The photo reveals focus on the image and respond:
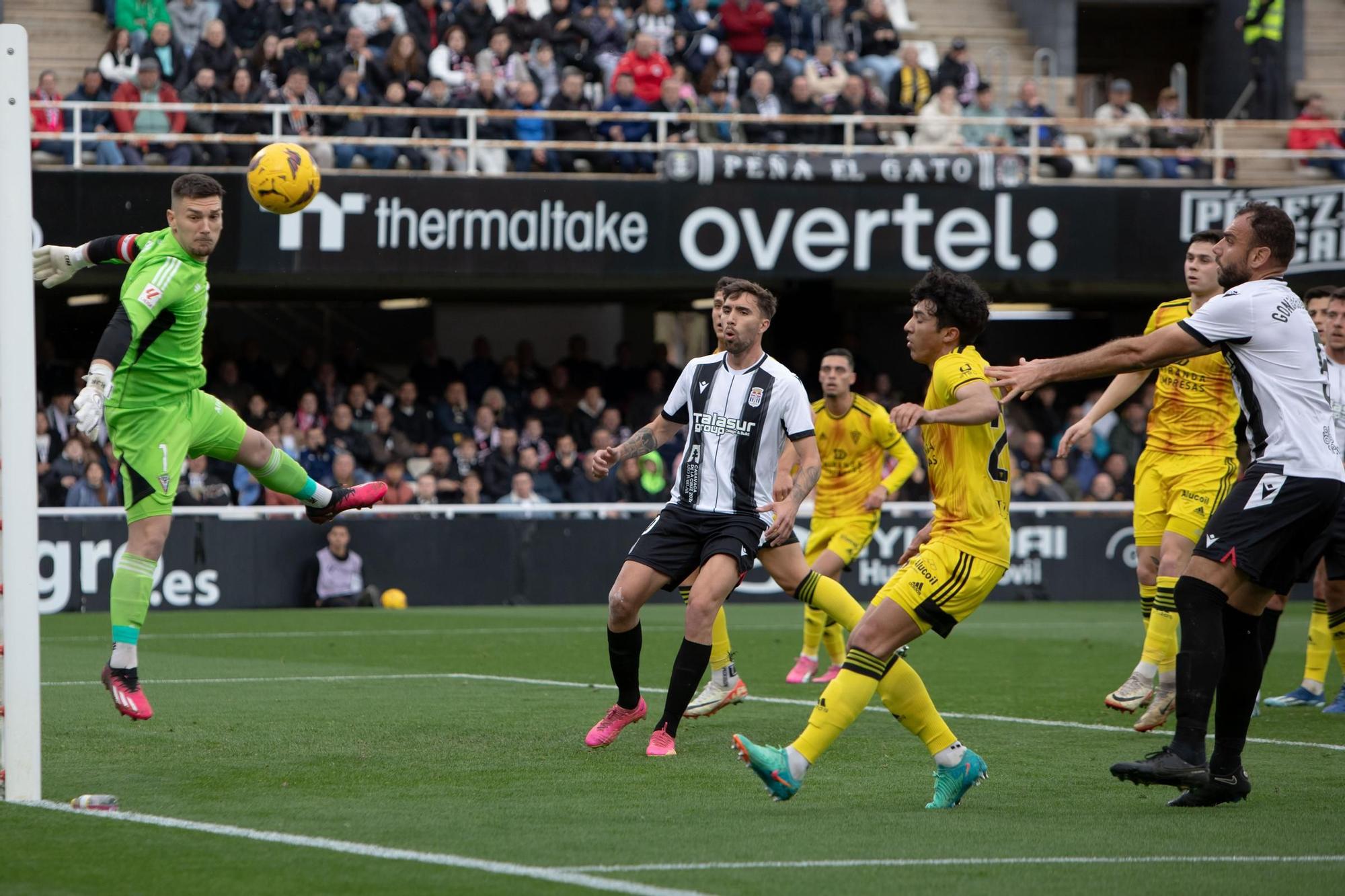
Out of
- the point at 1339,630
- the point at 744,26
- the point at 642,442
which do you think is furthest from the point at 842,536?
the point at 744,26

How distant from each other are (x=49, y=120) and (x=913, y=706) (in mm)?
16344

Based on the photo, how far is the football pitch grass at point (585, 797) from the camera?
5.41m

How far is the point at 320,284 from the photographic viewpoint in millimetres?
25281

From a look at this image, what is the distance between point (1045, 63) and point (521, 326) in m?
9.65

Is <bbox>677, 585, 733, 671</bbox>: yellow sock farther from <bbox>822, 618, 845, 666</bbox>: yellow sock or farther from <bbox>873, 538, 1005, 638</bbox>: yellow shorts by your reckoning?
<bbox>873, 538, 1005, 638</bbox>: yellow shorts

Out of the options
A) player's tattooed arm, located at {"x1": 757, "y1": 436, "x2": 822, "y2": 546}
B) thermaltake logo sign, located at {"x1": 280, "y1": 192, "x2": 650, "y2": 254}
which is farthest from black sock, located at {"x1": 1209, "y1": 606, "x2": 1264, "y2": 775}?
thermaltake logo sign, located at {"x1": 280, "y1": 192, "x2": 650, "y2": 254}

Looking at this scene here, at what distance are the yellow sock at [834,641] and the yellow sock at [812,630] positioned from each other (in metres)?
0.04

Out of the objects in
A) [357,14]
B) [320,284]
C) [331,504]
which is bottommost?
[331,504]

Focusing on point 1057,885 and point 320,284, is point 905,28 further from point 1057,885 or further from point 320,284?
point 1057,885

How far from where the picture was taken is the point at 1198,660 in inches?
269

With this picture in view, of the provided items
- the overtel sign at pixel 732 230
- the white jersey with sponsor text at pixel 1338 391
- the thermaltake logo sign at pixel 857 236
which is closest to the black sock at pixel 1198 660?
the white jersey with sponsor text at pixel 1338 391

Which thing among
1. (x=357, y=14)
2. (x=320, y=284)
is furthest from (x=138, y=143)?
(x=320, y=284)

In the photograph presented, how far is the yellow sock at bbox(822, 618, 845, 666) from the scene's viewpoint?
11.9 m

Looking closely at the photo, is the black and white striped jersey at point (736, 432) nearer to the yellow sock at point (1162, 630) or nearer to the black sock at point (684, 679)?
the black sock at point (684, 679)
